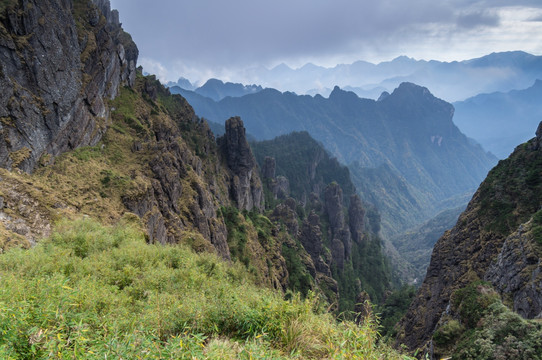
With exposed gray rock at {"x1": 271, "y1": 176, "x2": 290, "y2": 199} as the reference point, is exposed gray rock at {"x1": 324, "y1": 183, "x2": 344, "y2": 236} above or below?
below

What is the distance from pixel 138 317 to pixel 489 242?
2393cm

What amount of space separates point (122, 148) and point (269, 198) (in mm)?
62342

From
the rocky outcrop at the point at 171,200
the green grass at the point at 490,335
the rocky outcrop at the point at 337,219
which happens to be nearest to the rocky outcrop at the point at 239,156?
the rocky outcrop at the point at 171,200

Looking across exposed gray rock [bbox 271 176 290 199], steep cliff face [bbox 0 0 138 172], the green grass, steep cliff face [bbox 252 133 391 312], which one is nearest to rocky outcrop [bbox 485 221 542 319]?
the green grass

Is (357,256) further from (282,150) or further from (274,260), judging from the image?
(282,150)

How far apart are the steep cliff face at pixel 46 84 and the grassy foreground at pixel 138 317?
10.8m

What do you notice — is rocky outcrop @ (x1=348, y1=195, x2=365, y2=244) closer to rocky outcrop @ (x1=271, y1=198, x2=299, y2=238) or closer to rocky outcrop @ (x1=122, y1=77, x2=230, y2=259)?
rocky outcrop @ (x1=271, y1=198, x2=299, y2=238)

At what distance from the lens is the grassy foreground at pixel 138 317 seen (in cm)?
382

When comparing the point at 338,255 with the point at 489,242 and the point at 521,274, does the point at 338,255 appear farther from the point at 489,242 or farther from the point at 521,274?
the point at 521,274

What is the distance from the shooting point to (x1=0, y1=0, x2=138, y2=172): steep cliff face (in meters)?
17.1

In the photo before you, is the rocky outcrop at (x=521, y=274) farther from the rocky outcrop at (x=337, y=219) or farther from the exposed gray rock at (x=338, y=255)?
the rocky outcrop at (x=337, y=219)

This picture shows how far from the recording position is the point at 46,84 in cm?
1998

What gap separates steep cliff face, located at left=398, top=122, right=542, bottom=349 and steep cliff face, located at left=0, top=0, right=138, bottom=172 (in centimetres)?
2756

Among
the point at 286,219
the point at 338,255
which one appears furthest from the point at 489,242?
the point at 338,255
